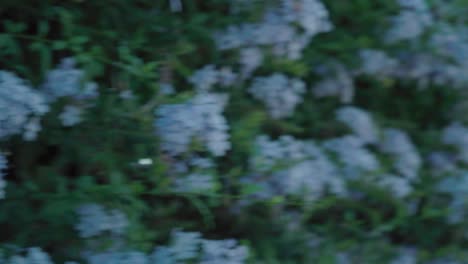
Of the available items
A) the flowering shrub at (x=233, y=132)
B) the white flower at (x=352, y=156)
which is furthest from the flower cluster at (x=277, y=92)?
the white flower at (x=352, y=156)

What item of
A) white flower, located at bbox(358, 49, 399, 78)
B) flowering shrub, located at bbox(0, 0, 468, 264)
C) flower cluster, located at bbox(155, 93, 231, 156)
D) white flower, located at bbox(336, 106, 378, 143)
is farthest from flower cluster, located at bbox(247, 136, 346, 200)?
white flower, located at bbox(358, 49, 399, 78)

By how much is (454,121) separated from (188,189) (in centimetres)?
137

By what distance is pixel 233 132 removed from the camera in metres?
2.27

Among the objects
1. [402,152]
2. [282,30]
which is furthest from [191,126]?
[402,152]

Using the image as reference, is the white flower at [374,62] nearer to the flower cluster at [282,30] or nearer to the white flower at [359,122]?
the white flower at [359,122]

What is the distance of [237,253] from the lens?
6.69 feet

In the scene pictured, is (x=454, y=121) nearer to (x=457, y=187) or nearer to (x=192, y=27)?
(x=457, y=187)

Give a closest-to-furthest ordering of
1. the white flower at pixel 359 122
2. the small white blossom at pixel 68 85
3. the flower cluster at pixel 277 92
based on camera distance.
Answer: the small white blossom at pixel 68 85 → the flower cluster at pixel 277 92 → the white flower at pixel 359 122

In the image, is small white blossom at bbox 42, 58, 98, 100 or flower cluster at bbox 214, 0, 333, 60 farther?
flower cluster at bbox 214, 0, 333, 60

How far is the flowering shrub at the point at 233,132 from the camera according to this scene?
2.04 m

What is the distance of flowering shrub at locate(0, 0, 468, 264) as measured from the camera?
2041 millimetres

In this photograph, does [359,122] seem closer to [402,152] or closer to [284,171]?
[402,152]

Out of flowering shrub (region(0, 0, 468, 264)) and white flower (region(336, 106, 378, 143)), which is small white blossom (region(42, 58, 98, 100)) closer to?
flowering shrub (region(0, 0, 468, 264))

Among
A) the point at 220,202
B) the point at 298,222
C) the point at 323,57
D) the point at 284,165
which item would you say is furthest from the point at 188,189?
the point at 323,57
